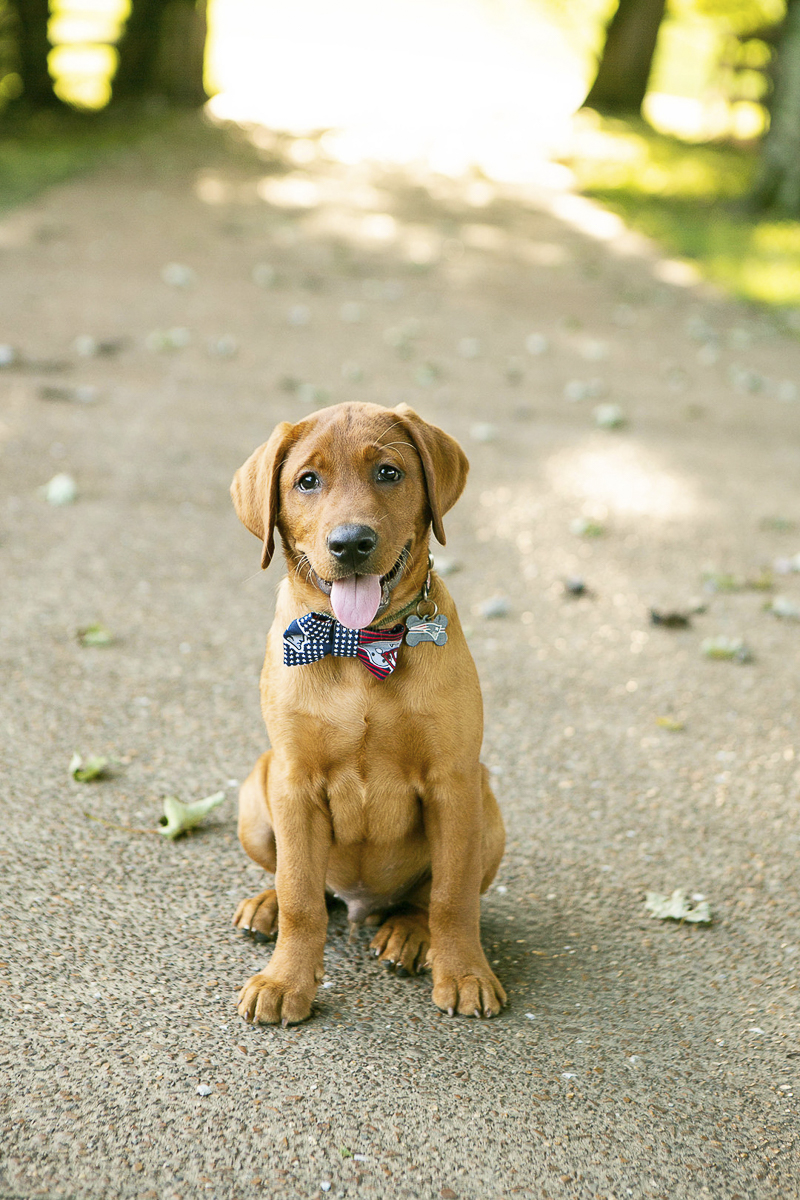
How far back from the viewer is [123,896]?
3539 millimetres

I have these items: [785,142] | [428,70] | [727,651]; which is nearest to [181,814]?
[727,651]

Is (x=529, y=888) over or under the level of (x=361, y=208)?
over

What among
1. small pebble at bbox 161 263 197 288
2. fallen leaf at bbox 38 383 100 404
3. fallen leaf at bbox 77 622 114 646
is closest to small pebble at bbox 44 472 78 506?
fallen leaf at bbox 77 622 114 646

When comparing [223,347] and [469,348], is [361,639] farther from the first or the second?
[469,348]

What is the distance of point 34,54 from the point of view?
1925 cm

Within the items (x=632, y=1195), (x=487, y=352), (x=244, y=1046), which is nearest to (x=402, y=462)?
(x=244, y=1046)

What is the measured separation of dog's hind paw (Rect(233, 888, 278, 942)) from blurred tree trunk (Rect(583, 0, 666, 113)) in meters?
26.9

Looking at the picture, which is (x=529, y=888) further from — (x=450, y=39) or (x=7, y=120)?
(x=450, y=39)

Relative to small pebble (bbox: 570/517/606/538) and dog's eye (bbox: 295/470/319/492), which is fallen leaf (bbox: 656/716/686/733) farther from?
dog's eye (bbox: 295/470/319/492)

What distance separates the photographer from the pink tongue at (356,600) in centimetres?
289

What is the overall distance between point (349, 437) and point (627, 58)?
27397mm

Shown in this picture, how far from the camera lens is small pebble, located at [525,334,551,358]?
35.8 feet

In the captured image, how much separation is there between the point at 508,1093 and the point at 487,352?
8.64 m

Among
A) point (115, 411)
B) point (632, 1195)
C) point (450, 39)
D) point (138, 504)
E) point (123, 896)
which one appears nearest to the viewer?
point (632, 1195)
